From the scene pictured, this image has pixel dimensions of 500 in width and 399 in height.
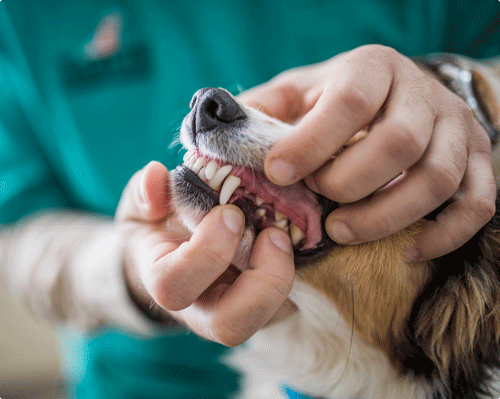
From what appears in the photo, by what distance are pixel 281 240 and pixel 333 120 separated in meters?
0.21

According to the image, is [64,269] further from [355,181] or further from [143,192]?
[355,181]

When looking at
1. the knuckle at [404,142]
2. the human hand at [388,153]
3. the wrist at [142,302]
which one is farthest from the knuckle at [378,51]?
the wrist at [142,302]

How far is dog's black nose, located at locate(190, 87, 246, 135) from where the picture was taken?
53cm

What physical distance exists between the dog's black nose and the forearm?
1.41 feet

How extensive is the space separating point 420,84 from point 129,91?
561 mm

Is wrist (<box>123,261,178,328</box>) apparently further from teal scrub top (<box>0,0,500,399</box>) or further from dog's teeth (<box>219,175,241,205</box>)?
dog's teeth (<box>219,175,241,205</box>)

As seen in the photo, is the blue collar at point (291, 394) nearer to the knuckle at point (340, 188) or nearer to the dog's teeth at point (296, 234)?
the dog's teeth at point (296, 234)

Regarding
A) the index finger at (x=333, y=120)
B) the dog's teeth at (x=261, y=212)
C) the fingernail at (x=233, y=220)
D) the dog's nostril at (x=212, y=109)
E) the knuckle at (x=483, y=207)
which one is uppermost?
the dog's nostril at (x=212, y=109)

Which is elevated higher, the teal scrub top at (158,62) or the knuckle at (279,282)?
the teal scrub top at (158,62)

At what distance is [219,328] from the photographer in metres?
0.50

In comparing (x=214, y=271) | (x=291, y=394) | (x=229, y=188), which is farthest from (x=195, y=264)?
(x=291, y=394)

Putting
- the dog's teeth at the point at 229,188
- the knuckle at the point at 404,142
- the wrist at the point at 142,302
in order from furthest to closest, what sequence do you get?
the wrist at the point at 142,302, the dog's teeth at the point at 229,188, the knuckle at the point at 404,142

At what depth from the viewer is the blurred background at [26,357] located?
0.92m

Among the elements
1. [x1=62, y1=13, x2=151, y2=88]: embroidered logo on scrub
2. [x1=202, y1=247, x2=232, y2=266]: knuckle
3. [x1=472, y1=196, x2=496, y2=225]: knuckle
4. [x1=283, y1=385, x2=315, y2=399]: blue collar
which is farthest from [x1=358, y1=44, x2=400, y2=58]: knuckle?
[x1=283, y1=385, x2=315, y2=399]: blue collar
